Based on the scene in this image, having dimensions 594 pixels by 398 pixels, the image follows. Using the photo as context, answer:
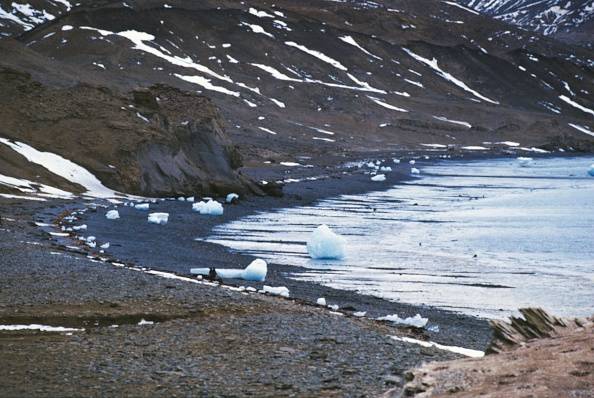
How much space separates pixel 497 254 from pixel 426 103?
120 meters

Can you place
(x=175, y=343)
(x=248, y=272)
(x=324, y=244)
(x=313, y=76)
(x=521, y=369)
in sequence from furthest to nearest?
1. (x=313, y=76)
2. (x=324, y=244)
3. (x=248, y=272)
4. (x=175, y=343)
5. (x=521, y=369)

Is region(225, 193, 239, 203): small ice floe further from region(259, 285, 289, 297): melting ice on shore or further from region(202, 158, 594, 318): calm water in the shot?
region(259, 285, 289, 297): melting ice on shore

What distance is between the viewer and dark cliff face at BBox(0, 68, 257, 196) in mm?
45656

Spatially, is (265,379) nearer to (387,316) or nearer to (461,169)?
(387,316)

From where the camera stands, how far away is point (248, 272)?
21.6 metres

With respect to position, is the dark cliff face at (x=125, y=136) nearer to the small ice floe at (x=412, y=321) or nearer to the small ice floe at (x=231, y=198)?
the small ice floe at (x=231, y=198)

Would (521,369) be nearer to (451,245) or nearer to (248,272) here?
(248,272)

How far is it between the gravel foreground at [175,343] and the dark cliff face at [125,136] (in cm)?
2551

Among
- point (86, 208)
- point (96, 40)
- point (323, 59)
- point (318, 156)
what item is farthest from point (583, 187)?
point (323, 59)

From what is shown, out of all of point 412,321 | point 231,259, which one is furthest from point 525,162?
point 412,321

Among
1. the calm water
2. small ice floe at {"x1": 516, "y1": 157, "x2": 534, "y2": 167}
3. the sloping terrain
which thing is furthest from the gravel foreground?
small ice floe at {"x1": 516, "y1": 157, "x2": 534, "y2": 167}

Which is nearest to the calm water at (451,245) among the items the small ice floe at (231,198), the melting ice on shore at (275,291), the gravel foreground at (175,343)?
the melting ice on shore at (275,291)

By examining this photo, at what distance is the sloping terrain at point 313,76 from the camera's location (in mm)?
106438

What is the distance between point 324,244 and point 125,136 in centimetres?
2270
